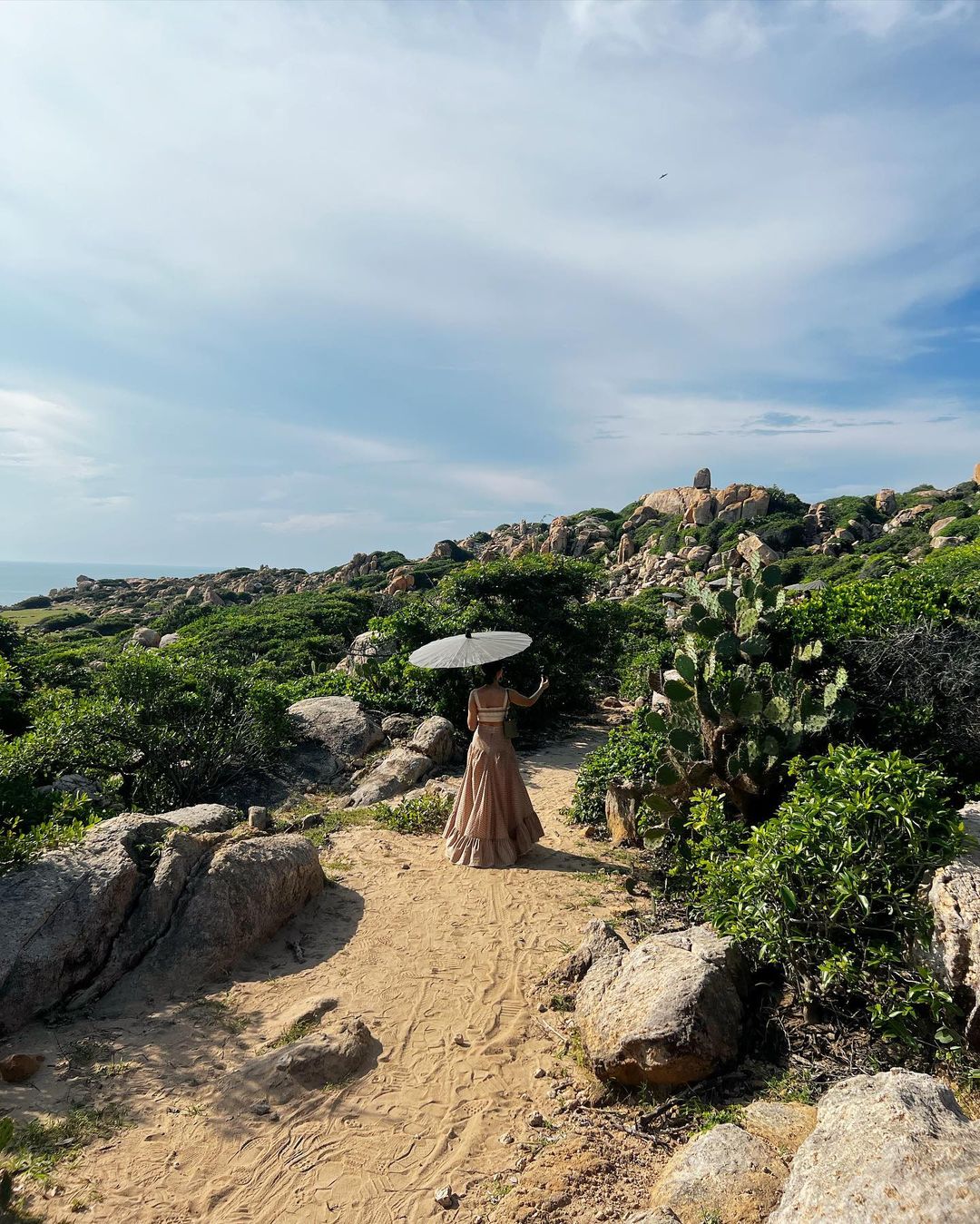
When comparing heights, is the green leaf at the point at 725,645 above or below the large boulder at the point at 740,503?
below

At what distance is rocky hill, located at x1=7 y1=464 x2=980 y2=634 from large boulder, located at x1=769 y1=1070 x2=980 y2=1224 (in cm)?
2851

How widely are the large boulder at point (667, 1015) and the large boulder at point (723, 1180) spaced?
1.89 ft

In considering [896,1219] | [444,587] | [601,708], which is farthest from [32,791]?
[601,708]

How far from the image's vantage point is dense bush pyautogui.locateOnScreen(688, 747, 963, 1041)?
3.86 metres

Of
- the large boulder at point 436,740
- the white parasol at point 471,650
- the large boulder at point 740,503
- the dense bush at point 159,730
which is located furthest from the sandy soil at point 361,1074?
the large boulder at point 740,503

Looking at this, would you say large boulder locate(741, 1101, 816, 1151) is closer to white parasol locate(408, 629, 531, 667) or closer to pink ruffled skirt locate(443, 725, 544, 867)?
pink ruffled skirt locate(443, 725, 544, 867)

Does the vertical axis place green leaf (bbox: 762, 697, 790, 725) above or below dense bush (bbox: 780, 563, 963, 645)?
below

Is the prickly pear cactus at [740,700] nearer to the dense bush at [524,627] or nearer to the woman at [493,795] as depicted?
the woman at [493,795]

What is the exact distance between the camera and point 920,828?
13.1 ft

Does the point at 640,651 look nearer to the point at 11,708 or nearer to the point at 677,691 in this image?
the point at 677,691

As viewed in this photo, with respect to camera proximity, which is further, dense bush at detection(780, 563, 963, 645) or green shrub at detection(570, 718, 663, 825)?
green shrub at detection(570, 718, 663, 825)

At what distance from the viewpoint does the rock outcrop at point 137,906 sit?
5.17 meters

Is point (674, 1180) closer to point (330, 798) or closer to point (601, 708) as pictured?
point (330, 798)

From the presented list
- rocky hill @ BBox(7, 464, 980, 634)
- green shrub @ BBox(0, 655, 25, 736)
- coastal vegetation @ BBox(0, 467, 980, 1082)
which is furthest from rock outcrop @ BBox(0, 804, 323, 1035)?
rocky hill @ BBox(7, 464, 980, 634)
